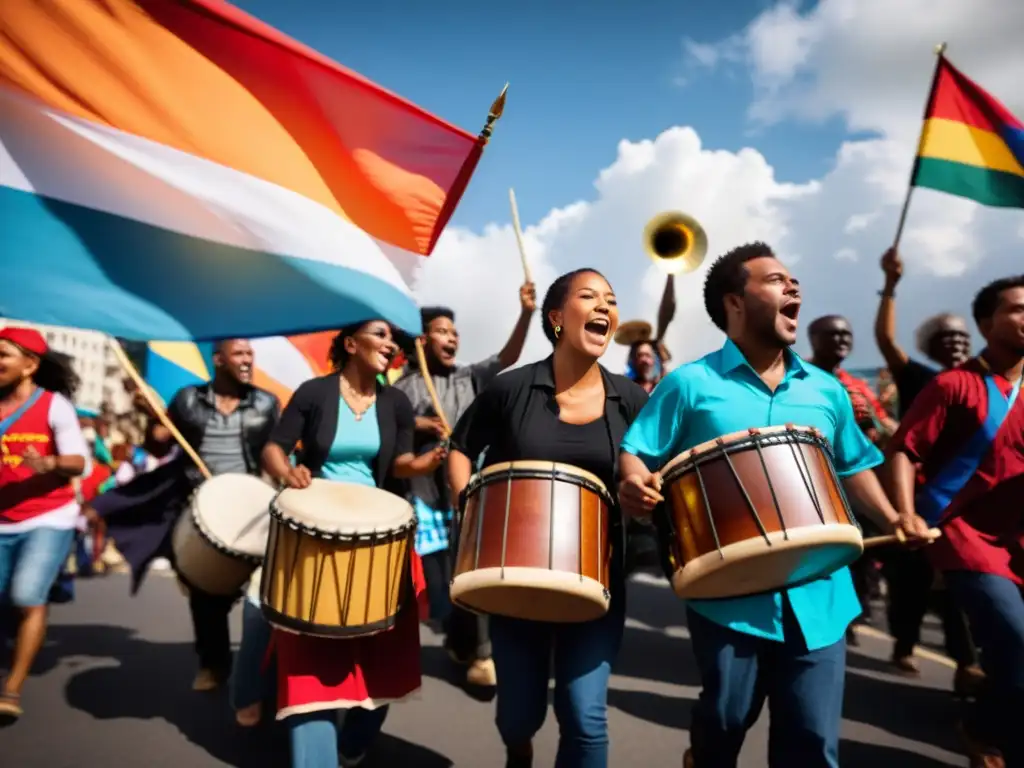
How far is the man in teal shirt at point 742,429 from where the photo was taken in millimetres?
2471

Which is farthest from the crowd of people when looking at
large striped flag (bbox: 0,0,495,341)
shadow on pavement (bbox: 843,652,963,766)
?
large striped flag (bbox: 0,0,495,341)

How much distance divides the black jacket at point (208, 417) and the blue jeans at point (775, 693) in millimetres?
3680

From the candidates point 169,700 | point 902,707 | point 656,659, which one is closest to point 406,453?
point 169,700

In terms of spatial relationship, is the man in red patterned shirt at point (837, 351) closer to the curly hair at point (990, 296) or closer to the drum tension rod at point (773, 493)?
the curly hair at point (990, 296)

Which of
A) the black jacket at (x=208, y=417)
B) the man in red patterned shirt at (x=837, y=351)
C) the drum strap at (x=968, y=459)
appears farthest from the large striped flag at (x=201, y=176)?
the man in red patterned shirt at (x=837, y=351)

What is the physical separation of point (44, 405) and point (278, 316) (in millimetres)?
2083

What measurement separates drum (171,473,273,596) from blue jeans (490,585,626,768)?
153cm

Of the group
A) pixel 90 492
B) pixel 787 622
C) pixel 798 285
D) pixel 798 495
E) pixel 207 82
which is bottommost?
pixel 90 492

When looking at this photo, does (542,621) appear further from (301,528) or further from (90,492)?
(90,492)

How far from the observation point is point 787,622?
250 cm

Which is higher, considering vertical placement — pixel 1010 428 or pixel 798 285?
pixel 798 285

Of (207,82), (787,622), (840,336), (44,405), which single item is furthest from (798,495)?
(44,405)

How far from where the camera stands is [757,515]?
2273 mm

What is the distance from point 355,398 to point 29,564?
228cm
